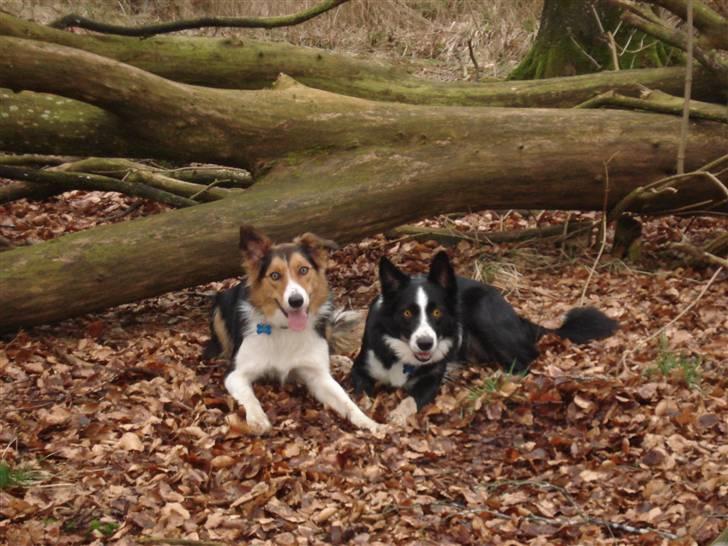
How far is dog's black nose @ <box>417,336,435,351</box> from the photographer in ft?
21.8

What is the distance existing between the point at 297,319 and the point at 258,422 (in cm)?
90

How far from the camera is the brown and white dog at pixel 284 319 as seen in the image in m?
6.79

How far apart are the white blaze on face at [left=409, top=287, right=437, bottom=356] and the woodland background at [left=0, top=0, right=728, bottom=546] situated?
40 cm

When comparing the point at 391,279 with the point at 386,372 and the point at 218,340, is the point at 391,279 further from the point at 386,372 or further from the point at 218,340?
the point at 218,340

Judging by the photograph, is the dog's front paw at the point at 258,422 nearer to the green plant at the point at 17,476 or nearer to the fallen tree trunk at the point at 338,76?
the green plant at the point at 17,476

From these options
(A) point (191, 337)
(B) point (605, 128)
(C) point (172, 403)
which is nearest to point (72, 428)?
(C) point (172, 403)

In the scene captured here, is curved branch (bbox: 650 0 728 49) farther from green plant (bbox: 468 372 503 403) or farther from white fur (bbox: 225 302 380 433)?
white fur (bbox: 225 302 380 433)

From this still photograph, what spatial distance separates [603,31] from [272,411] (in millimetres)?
6280

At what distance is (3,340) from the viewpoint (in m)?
7.47

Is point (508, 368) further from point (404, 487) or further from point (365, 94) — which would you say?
point (365, 94)

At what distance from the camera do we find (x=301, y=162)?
813 centimetres

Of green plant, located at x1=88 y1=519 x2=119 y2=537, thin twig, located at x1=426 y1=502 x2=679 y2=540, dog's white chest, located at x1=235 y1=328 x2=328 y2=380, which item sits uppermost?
thin twig, located at x1=426 y1=502 x2=679 y2=540

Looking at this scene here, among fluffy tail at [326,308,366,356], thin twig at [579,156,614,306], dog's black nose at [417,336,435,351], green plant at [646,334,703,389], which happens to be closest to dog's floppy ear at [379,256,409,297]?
dog's black nose at [417,336,435,351]

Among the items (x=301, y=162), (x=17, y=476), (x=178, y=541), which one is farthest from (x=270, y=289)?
(x=178, y=541)
